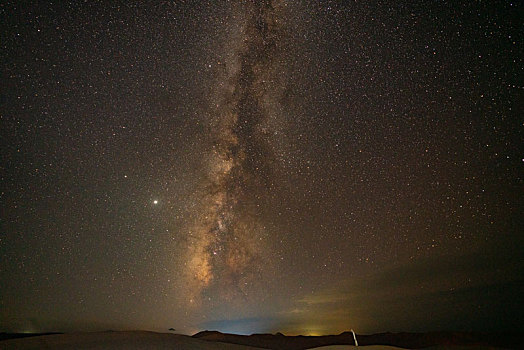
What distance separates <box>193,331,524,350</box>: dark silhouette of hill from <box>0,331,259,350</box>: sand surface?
5216 centimetres

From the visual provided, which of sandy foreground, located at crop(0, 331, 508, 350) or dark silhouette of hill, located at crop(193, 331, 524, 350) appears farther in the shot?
dark silhouette of hill, located at crop(193, 331, 524, 350)

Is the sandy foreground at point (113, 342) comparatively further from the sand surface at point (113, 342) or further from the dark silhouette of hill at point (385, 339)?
the dark silhouette of hill at point (385, 339)

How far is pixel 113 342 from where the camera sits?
11805mm

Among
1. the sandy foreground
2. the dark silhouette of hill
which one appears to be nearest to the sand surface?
the sandy foreground

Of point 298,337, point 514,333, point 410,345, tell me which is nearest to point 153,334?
point 410,345

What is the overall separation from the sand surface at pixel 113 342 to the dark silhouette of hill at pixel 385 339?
52.2 m

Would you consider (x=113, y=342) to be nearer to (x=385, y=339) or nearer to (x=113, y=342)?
(x=113, y=342)

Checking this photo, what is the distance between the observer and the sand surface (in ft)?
36.4

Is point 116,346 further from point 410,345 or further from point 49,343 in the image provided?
point 410,345

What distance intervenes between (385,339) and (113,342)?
236 feet

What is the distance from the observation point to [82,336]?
12922mm

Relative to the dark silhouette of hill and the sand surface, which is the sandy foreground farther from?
the dark silhouette of hill

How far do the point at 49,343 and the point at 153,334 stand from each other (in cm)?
357

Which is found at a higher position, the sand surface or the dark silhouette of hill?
the dark silhouette of hill
